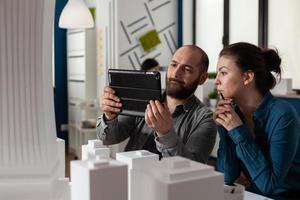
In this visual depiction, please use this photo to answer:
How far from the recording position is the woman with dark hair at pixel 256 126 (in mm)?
1490

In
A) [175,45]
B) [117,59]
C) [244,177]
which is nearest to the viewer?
[244,177]

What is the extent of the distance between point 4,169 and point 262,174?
925mm

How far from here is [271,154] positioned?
1521 millimetres

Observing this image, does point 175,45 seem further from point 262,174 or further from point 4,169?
point 4,169

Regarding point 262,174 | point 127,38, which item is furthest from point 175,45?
point 262,174

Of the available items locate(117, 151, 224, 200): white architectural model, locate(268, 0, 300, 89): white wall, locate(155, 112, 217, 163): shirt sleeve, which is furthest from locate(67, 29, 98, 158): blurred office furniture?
locate(117, 151, 224, 200): white architectural model

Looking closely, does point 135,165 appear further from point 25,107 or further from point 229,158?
point 229,158

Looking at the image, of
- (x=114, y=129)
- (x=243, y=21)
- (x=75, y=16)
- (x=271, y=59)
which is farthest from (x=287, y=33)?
(x=114, y=129)

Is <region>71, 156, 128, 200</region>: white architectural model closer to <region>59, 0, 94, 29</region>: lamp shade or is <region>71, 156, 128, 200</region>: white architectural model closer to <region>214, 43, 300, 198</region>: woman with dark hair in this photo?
<region>214, 43, 300, 198</region>: woman with dark hair

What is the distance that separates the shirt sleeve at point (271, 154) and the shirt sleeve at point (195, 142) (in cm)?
15

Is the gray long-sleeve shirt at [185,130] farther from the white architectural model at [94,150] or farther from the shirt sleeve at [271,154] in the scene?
the white architectural model at [94,150]

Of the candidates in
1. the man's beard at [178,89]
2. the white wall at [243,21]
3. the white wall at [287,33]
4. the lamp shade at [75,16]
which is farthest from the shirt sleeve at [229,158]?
the white wall at [243,21]

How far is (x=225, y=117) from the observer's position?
1.50 metres

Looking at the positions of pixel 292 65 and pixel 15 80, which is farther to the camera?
pixel 292 65
